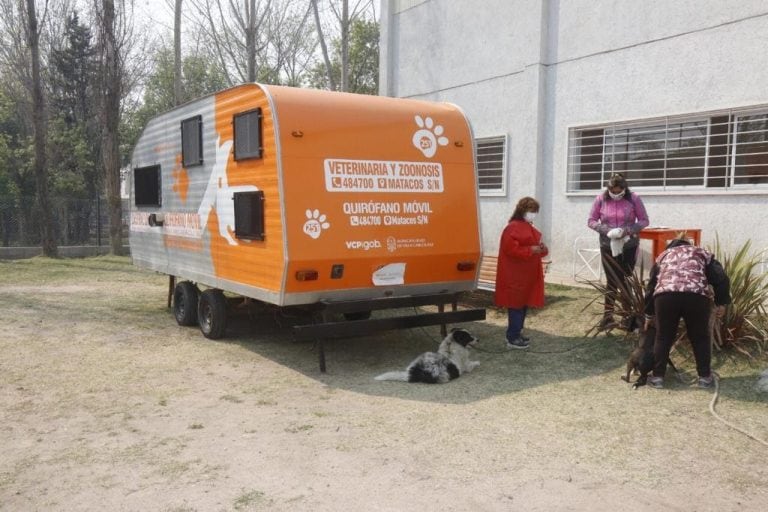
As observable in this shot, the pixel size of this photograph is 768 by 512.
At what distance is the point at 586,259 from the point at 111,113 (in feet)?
43.9

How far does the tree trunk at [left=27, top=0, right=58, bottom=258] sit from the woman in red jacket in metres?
15.3

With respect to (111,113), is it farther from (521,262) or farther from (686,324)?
(686,324)

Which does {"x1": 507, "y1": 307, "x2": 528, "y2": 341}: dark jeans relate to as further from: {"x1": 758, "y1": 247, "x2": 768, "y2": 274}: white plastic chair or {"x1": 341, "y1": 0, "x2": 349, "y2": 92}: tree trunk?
{"x1": 341, "y1": 0, "x2": 349, "y2": 92}: tree trunk

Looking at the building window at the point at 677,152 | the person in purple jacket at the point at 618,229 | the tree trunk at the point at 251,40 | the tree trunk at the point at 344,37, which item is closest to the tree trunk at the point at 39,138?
the tree trunk at the point at 251,40

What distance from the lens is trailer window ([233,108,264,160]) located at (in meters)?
6.63

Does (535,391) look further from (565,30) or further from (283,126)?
(565,30)

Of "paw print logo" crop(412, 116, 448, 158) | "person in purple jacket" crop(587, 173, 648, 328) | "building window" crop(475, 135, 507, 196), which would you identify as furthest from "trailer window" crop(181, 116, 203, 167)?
"building window" crop(475, 135, 507, 196)

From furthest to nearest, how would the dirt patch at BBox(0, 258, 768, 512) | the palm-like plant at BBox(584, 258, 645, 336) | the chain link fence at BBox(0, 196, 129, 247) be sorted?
the chain link fence at BBox(0, 196, 129, 247), the palm-like plant at BBox(584, 258, 645, 336), the dirt patch at BBox(0, 258, 768, 512)

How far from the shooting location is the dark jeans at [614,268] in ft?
24.8

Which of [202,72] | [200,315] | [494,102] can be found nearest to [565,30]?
[494,102]

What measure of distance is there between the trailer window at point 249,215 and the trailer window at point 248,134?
15.9 inches

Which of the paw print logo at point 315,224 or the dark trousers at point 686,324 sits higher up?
the paw print logo at point 315,224

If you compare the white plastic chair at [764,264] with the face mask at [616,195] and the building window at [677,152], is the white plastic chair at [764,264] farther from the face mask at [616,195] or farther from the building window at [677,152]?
the face mask at [616,195]

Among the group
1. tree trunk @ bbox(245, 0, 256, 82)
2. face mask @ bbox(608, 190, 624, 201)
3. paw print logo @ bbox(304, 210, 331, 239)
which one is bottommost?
paw print logo @ bbox(304, 210, 331, 239)
